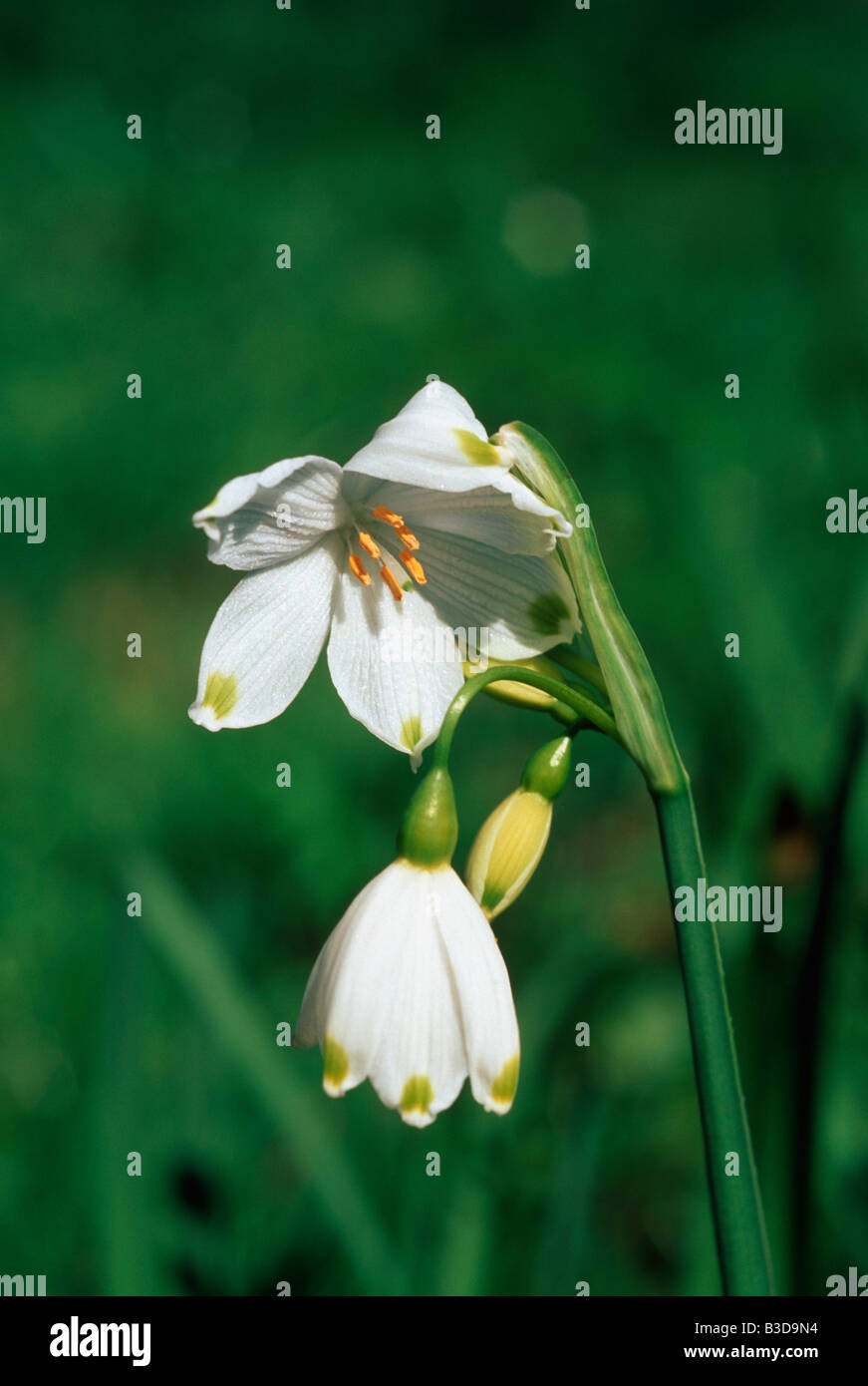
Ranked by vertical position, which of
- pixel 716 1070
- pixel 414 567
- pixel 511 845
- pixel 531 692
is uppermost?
pixel 414 567

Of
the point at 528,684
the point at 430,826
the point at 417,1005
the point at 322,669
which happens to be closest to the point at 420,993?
the point at 417,1005

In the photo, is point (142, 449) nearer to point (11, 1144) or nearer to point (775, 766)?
point (11, 1144)

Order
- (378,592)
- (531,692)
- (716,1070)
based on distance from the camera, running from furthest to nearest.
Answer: (378,592)
(531,692)
(716,1070)

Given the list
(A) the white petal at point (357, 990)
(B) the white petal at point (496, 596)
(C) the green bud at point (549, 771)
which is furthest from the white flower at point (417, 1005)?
(B) the white petal at point (496, 596)

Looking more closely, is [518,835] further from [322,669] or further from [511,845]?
[322,669]

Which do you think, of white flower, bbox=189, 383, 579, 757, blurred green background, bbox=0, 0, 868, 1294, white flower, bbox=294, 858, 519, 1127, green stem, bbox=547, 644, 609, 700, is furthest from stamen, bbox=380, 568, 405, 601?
blurred green background, bbox=0, 0, 868, 1294

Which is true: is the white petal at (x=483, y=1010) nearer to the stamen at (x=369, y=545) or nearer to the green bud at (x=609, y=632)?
the green bud at (x=609, y=632)

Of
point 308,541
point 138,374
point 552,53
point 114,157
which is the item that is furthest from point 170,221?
point 308,541
